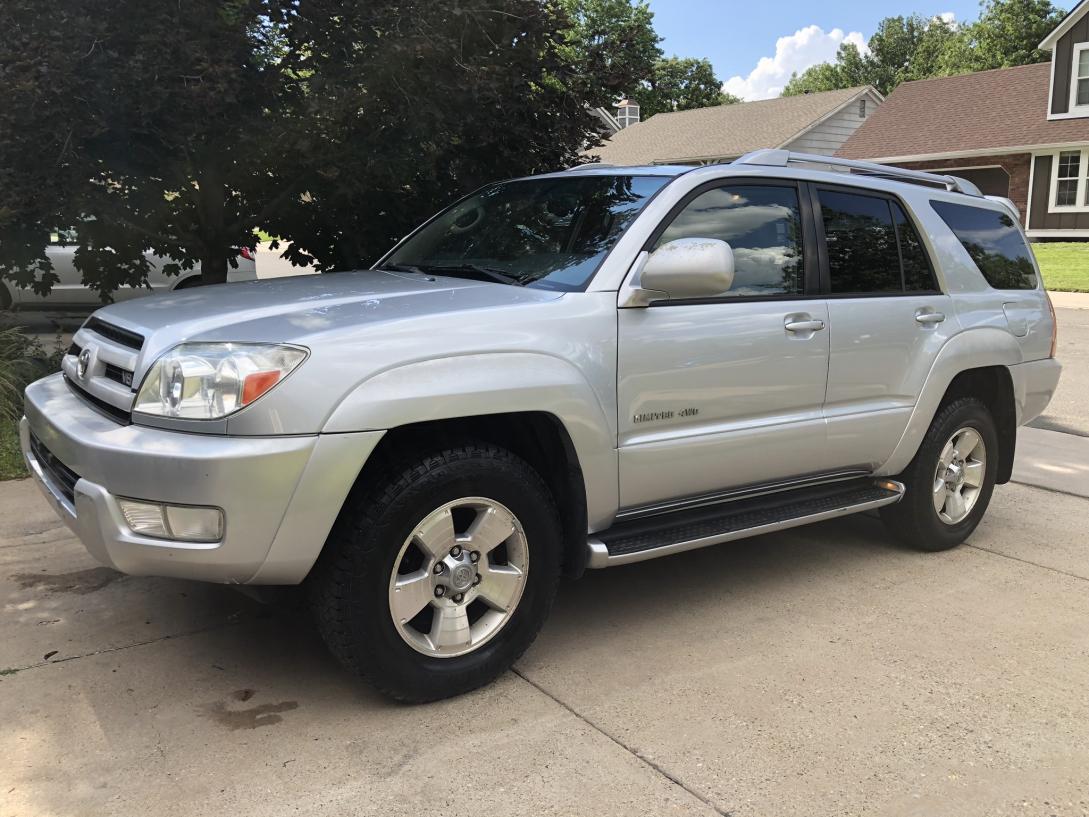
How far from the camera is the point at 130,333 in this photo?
321 cm

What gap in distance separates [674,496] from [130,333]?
2.05 meters

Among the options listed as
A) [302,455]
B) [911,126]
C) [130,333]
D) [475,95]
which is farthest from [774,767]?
[911,126]

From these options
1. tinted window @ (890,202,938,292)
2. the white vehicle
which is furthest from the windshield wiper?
the white vehicle

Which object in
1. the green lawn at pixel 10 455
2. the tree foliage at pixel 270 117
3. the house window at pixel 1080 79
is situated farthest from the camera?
the house window at pixel 1080 79

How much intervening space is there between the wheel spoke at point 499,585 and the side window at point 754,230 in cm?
142

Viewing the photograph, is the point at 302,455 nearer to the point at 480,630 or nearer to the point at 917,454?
the point at 480,630

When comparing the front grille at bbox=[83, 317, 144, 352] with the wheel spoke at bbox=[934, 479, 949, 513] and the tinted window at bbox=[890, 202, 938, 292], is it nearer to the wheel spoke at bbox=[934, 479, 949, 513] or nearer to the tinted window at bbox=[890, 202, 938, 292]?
the tinted window at bbox=[890, 202, 938, 292]

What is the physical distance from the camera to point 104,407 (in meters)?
3.17

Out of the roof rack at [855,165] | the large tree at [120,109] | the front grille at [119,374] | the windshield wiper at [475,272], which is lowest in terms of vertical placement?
the front grille at [119,374]

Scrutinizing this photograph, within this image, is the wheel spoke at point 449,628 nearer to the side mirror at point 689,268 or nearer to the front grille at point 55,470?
the front grille at point 55,470

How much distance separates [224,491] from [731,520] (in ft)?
6.57

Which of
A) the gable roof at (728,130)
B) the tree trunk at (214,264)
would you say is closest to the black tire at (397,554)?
the tree trunk at (214,264)

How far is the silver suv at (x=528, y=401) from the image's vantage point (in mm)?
2836

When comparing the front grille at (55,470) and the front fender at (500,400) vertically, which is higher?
the front fender at (500,400)
